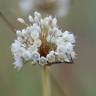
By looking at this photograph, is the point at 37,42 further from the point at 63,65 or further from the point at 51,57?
the point at 63,65

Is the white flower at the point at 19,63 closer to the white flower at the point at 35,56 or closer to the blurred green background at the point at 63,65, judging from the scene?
the white flower at the point at 35,56

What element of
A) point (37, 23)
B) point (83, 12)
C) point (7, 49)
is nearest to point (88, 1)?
point (83, 12)

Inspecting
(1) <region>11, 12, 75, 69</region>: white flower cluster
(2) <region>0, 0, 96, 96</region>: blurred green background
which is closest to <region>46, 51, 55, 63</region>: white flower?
(1) <region>11, 12, 75, 69</region>: white flower cluster

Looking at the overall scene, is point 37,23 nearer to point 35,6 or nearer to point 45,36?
point 45,36

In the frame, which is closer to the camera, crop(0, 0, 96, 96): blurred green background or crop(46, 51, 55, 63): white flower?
crop(46, 51, 55, 63): white flower

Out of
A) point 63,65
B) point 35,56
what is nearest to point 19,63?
point 35,56

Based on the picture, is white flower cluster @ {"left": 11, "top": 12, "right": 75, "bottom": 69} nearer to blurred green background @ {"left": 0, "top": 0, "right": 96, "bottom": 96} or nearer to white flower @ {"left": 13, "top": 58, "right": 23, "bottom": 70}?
white flower @ {"left": 13, "top": 58, "right": 23, "bottom": 70}
